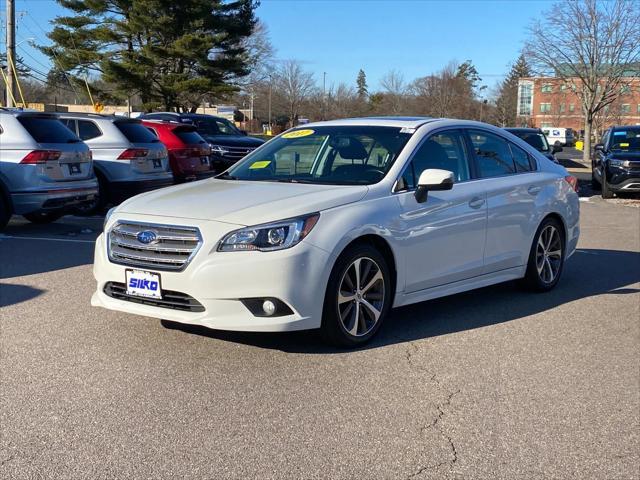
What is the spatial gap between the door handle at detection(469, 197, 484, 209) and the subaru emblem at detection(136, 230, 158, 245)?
8.83 ft

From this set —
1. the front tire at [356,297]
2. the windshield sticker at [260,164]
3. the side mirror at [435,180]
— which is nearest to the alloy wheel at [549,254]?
the side mirror at [435,180]

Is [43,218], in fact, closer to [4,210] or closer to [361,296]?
[4,210]

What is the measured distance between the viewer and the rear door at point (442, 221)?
18.1ft

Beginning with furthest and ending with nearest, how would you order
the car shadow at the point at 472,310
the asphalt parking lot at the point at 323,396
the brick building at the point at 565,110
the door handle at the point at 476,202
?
the brick building at the point at 565,110, the door handle at the point at 476,202, the car shadow at the point at 472,310, the asphalt parking lot at the point at 323,396

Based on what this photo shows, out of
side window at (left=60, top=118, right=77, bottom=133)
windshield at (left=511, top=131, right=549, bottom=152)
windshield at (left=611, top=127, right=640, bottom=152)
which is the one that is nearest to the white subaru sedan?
side window at (left=60, top=118, right=77, bottom=133)

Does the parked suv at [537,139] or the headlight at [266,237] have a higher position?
the parked suv at [537,139]

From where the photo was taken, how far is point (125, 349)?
16.6ft

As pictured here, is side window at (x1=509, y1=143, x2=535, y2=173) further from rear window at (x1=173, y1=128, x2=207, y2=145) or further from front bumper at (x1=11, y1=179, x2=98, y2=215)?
rear window at (x1=173, y1=128, x2=207, y2=145)

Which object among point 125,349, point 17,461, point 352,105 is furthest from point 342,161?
point 352,105

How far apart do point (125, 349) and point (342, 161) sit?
225cm

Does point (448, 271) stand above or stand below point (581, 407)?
above

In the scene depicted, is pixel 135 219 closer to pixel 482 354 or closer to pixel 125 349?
pixel 125 349

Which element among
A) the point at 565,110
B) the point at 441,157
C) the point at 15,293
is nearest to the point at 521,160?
the point at 441,157

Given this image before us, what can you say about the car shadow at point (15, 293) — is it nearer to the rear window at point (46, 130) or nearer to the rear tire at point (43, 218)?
the rear window at point (46, 130)
